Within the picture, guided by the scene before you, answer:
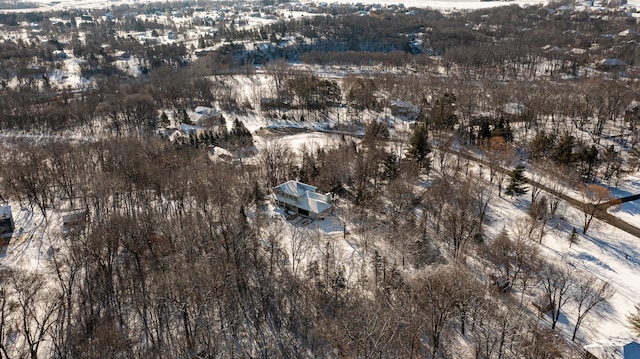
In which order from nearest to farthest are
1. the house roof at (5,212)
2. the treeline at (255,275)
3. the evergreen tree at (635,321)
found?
A: the evergreen tree at (635,321), the treeline at (255,275), the house roof at (5,212)

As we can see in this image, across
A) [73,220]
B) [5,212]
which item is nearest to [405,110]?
[73,220]

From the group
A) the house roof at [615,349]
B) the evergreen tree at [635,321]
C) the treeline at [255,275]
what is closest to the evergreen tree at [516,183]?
the treeline at [255,275]

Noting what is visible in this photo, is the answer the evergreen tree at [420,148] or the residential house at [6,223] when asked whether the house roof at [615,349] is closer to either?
the evergreen tree at [420,148]

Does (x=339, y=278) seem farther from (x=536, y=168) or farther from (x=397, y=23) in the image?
(x=397, y=23)

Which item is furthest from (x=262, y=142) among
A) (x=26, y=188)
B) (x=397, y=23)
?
(x=397, y=23)

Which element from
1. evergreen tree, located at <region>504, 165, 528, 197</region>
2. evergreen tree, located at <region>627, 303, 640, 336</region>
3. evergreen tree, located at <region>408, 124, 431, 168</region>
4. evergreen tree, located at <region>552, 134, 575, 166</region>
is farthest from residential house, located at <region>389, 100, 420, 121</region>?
evergreen tree, located at <region>627, 303, 640, 336</region>

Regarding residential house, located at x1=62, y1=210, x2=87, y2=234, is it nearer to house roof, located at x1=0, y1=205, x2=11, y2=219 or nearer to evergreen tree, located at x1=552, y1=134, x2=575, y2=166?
house roof, located at x1=0, y1=205, x2=11, y2=219

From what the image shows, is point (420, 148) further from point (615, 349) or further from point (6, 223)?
point (6, 223)

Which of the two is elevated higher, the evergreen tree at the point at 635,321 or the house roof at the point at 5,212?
the house roof at the point at 5,212
